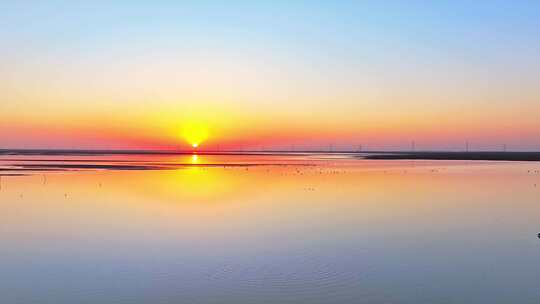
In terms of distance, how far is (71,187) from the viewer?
122ft

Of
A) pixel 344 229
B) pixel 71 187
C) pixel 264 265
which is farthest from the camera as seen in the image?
pixel 71 187

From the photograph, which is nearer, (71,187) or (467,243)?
(467,243)

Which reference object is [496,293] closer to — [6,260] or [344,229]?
[344,229]

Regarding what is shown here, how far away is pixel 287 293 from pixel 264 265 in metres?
2.74

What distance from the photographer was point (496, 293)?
11719 mm

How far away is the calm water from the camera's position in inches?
461

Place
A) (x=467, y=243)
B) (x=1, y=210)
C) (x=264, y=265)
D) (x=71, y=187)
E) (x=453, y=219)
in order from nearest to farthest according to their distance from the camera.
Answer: (x=264, y=265) < (x=467, y=243) < (x=453, y=219) < (x=1, y=210) < (x=71, y=187)

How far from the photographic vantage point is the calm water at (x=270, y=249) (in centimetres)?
1170

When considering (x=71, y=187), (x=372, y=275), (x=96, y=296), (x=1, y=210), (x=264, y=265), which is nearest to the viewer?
(x=96, y=296)

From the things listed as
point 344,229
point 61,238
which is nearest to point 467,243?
point 344,229

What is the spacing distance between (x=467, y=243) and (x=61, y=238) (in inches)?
554

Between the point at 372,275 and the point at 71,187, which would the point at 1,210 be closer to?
the point at 71,187

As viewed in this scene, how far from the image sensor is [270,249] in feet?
53.7

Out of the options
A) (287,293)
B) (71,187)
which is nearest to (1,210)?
(71,187)
